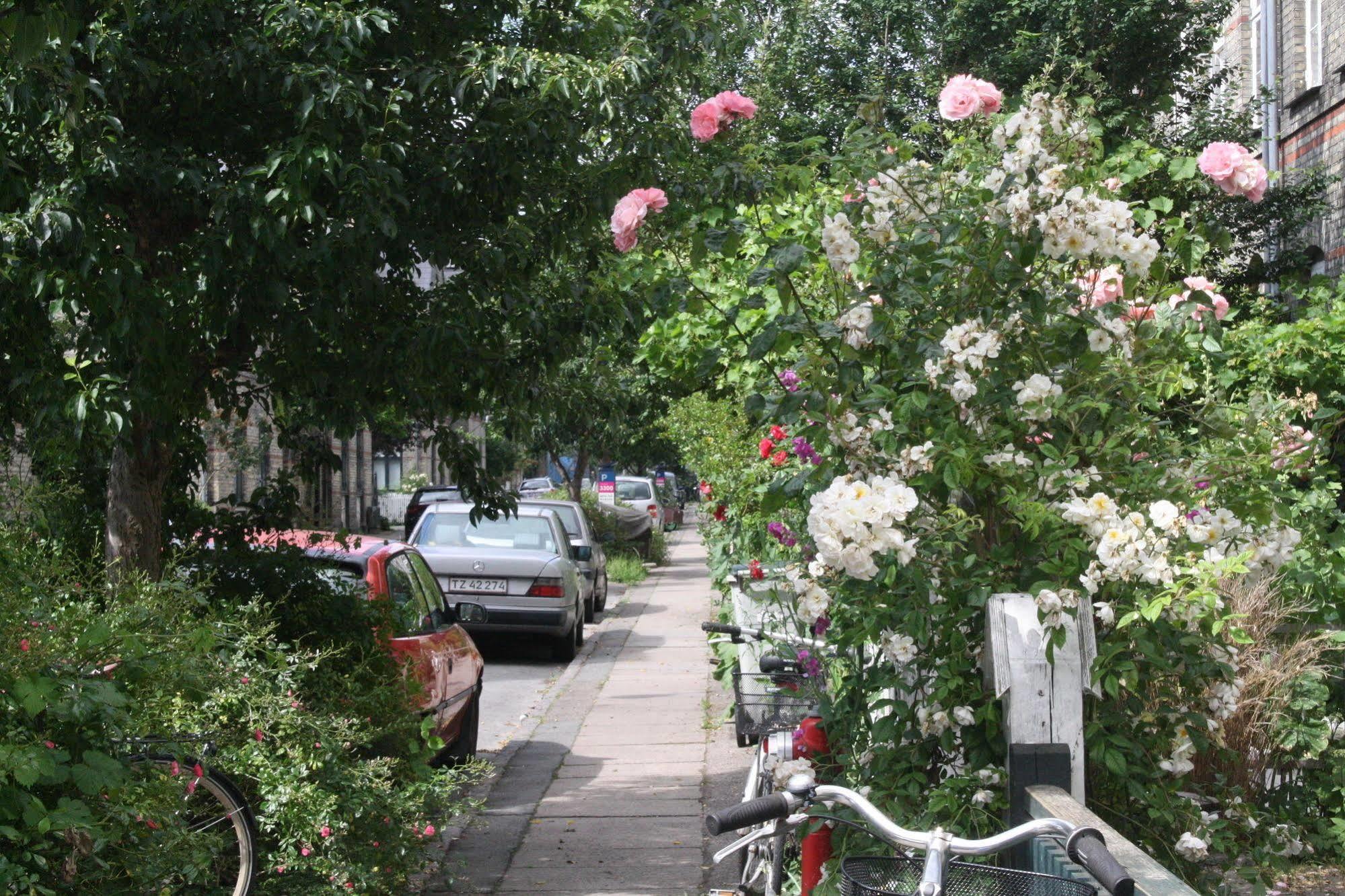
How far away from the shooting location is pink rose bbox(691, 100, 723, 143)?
162 inches

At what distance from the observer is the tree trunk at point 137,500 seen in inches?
248

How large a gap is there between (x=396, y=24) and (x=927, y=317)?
10.7ft

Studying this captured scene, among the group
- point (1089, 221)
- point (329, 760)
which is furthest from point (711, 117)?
point (329, 760)

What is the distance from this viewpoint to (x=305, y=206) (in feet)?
17.5

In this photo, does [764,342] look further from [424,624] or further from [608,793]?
[608,793]

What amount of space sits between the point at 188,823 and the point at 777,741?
196 cm

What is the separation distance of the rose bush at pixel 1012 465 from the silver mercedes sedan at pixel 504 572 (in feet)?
34.7

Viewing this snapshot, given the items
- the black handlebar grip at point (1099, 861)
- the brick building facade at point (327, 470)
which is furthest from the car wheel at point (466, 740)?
the black handlebar grip at point (1099, 861)

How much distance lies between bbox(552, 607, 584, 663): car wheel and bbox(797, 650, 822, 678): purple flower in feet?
32.5

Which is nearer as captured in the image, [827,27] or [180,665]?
[180,665]

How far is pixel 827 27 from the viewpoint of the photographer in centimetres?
1570

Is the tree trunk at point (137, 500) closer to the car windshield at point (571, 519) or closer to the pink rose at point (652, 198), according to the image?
the pink rose at point (652, 198)

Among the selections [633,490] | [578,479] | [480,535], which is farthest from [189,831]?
[633,490]

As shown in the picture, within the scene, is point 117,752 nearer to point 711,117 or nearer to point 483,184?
point 711,117
